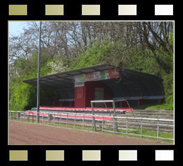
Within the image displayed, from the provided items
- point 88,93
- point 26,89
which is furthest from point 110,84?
point 26,89

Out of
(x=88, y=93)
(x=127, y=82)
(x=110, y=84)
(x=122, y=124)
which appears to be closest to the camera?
(x=122, y=124)

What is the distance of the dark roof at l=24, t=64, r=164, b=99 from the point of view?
2316cm

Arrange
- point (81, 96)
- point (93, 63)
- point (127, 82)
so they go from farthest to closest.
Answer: point (93, 63)
point (81, 96)
point (127, 82)

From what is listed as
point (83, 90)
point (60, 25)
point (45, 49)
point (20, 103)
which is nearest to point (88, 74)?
point (83, 90)

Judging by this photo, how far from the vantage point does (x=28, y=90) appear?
35125 millimetres

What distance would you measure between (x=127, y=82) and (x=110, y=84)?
108 inches

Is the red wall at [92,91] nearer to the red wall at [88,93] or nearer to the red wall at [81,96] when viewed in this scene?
the red wall at [88,93]

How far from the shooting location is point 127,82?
2594 centimetres

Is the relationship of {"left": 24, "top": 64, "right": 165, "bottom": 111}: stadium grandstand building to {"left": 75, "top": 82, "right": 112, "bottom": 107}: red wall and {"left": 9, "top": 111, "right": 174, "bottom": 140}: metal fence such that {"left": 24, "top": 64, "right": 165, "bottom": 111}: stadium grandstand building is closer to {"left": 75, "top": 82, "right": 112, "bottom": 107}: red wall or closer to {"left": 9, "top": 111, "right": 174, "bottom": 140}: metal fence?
{"left": 75, "top": 82, "right": 112, "bottom": 107}: red wall

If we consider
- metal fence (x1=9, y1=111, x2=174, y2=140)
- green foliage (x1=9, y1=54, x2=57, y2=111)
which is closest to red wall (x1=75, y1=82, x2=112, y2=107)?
metal fence (x1=9, y1=111, x2=174, y2=140)

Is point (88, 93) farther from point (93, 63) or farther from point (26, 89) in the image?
point (26, 89)

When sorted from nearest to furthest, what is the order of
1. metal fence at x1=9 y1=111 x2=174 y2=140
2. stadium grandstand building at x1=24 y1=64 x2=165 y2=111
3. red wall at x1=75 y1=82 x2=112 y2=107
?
metal fence at x1=9 y1=111 x2=174 y2=140 < stadium grandstand building at x1=24 y1=64 x2=165 y2=111 < red wall at x1=75 y1=82 x2=112 y2=107
